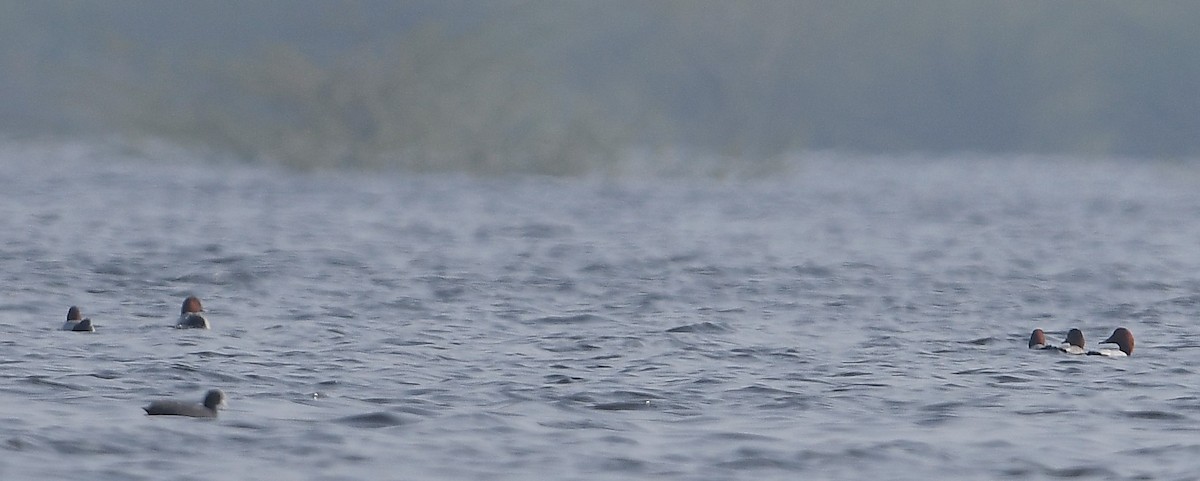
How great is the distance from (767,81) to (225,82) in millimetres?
15676

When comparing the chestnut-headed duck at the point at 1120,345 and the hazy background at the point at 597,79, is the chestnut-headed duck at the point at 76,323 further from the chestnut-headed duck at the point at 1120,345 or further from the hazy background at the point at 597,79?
the hazy background at the point at 597,79

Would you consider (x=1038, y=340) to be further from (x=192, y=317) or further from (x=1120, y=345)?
(x=192, y=317)

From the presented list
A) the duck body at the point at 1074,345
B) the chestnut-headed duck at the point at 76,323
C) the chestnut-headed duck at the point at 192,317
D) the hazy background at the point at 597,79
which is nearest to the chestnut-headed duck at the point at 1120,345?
the duck body at the point at 1074,345

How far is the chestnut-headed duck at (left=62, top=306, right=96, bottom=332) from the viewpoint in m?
16.5

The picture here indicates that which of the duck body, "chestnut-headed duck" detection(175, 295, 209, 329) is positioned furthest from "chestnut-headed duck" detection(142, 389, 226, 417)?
the duck body

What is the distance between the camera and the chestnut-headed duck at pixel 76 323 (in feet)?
54.2

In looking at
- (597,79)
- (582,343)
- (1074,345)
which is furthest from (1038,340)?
(597,79)

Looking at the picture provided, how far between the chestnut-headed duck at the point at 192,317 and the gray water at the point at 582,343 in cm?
18

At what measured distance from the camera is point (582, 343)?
16.9m

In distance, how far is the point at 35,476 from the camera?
1046cm

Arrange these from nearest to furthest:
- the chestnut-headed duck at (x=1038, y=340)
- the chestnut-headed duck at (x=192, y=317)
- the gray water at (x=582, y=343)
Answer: the gray water at (x=582, y=343), the chestnut-headed duck at (x=1038, y=340), the chestnut-headed duck at (x=192, y=317)

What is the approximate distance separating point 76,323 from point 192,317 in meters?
0.95

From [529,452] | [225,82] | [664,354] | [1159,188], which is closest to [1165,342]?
[664,354]

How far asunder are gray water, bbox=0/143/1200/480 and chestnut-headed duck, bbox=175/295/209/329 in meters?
0.18
